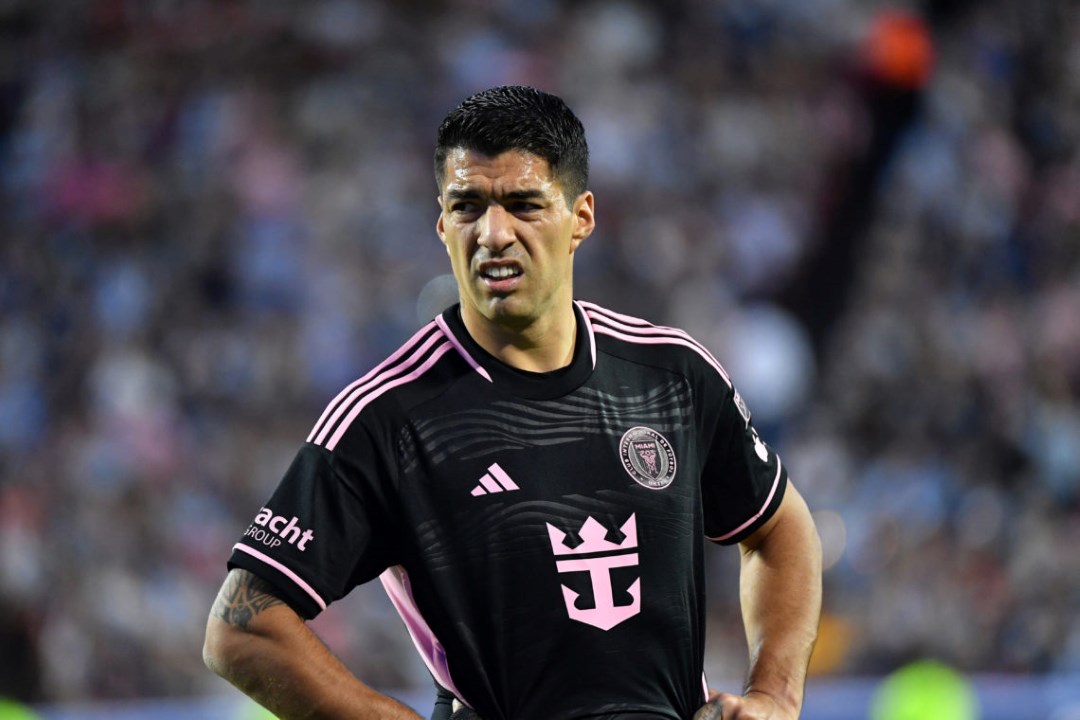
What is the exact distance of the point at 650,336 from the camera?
136 inches

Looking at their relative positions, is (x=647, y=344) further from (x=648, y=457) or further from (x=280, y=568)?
(x=280, y=568)

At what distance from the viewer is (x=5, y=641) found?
8.69 m

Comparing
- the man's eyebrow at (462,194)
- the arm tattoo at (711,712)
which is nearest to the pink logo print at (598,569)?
the arm tattoo at (711,712)

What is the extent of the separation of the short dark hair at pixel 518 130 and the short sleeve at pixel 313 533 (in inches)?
24.8

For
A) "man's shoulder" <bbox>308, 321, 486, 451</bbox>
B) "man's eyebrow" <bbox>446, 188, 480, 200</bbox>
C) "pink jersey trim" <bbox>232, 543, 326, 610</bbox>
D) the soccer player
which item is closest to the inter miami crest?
the soccer player

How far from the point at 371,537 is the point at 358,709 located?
329mm

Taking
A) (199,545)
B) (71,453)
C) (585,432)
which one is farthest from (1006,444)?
(585,432)

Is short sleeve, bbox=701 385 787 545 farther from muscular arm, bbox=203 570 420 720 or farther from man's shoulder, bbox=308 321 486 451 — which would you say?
muscular arm, bbox=203 570 420 720

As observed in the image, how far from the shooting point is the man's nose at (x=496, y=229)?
3.11 meters

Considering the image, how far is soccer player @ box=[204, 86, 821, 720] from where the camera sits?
300 centimetres

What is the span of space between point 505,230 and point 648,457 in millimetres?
548

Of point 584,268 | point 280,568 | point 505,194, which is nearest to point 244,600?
point 280,568

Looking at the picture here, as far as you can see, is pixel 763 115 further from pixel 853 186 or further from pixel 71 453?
pixel 71 453

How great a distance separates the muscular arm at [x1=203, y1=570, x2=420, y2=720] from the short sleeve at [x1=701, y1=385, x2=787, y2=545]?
885 mm
